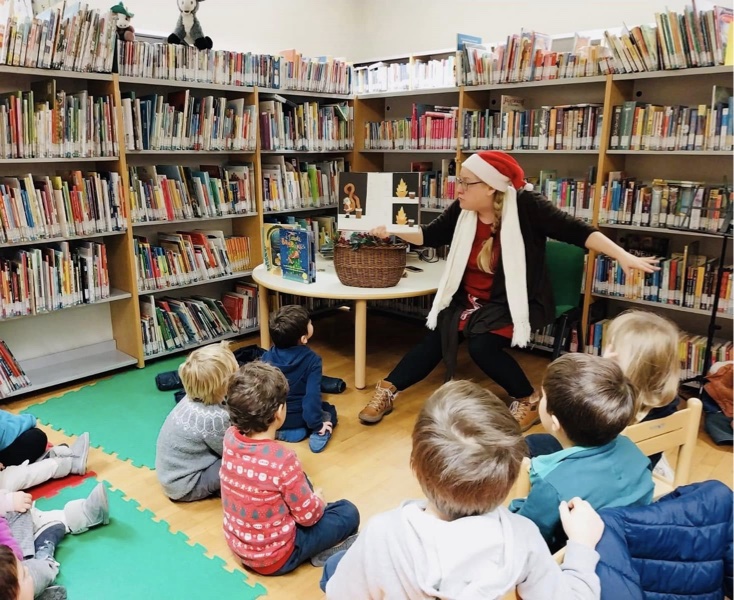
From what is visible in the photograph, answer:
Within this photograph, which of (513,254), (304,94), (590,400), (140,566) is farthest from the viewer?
(304,94)

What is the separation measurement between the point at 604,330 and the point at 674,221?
0.72 m

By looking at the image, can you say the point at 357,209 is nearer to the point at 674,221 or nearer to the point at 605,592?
the point at 674,221

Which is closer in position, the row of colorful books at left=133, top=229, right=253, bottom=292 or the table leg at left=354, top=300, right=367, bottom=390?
the table leg at left=354, top=300, right=367, bottom=390

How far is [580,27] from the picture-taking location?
3982 millimetres

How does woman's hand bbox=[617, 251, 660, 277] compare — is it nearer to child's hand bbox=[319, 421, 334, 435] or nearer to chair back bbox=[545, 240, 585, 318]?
chair back bbox=[545, 240, 585, 318]

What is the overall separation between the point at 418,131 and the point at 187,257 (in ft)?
5.96

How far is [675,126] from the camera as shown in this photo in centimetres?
324

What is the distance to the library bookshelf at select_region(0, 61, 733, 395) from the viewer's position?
336 centimetres

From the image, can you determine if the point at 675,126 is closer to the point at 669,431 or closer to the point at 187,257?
the point at 669,431

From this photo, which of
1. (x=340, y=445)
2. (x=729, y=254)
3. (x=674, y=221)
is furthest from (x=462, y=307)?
(x=729, y=254)

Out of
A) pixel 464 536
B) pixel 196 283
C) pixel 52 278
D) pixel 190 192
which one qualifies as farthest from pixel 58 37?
pixel 464 536

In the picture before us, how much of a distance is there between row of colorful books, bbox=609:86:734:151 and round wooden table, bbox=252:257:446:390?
1.28 metres

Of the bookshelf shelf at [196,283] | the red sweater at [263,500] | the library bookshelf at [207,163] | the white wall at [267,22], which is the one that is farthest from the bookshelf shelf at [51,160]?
the red sweater at [263,500]

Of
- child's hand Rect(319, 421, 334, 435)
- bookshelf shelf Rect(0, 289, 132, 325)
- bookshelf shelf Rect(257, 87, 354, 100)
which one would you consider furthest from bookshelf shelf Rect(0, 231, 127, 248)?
child's hand Rect(319, 421, 334, 435)
